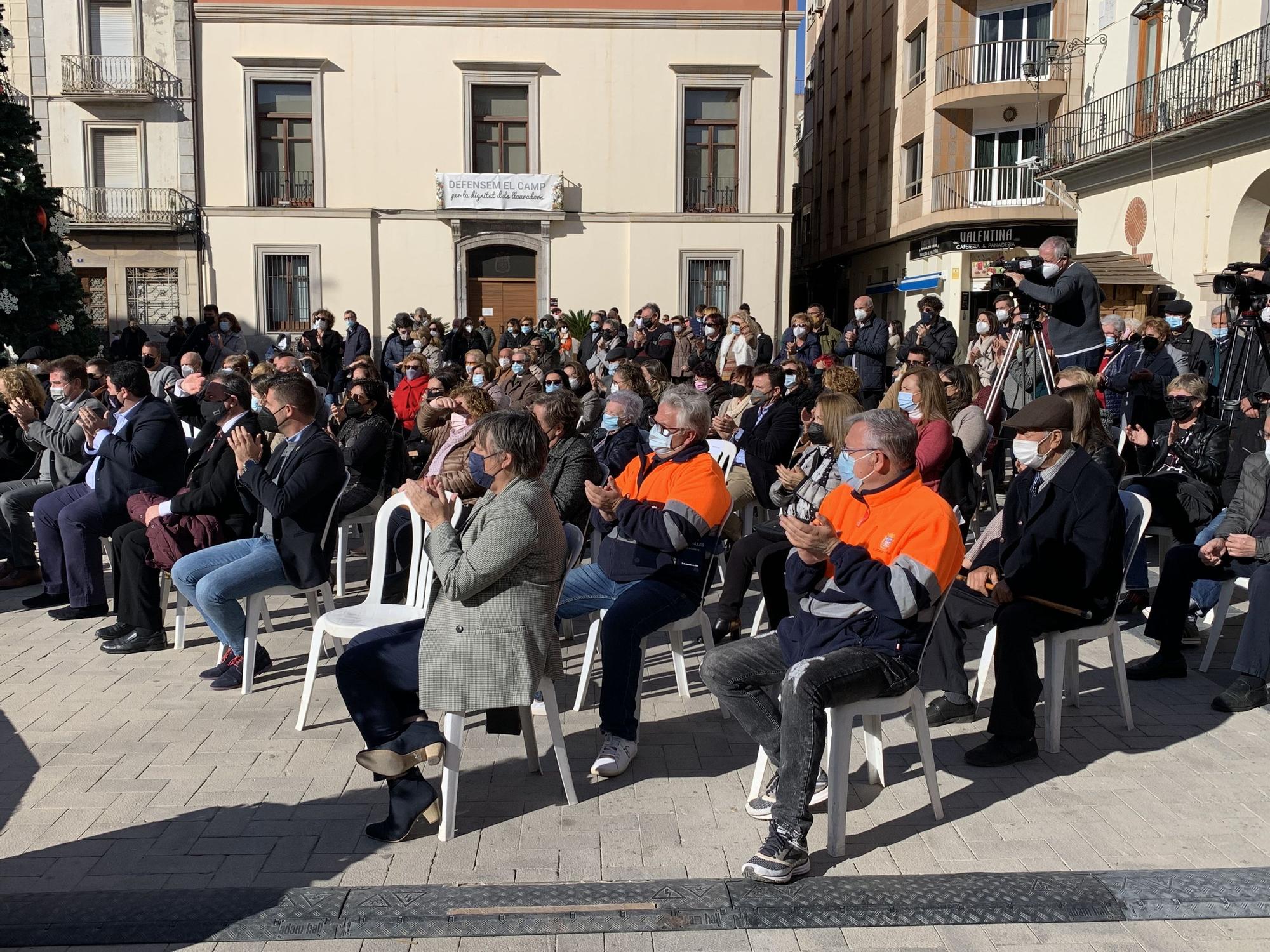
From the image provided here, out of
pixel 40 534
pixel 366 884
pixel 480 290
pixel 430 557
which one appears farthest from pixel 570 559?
pixel 480 290

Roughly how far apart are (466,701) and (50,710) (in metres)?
2.62

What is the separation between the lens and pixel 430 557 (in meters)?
4.09

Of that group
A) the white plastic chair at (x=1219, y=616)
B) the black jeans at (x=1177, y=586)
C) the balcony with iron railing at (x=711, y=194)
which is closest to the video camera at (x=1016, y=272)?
the black jeans at (x=1177, y=586)

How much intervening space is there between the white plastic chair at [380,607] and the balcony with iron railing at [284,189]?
20852 mm

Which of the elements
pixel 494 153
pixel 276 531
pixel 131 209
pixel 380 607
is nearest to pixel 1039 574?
pixel 380 607

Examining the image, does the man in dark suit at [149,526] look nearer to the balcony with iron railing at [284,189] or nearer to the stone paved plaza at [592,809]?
the stone paved plaza at [592,809]

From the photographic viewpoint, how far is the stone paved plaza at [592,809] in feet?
12.5

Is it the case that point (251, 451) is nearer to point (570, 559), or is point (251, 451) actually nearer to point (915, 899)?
point (570, 559)

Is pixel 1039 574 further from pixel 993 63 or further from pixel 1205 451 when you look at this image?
pixel 993 63

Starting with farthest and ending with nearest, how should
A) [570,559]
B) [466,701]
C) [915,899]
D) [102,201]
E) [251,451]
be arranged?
[102,201], [251,451], [570,559], [466,701], [915,899]

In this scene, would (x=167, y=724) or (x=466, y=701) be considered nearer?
(x=466, y=701)

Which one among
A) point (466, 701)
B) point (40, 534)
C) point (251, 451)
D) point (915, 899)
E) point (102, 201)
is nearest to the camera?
point (915, 899)

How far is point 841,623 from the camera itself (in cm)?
414

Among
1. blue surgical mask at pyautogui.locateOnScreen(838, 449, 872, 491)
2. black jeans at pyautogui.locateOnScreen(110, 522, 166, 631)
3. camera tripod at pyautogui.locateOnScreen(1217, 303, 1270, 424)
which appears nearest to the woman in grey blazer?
blue surgical mask at pyautogui.locateOnScreen(838, 449, 872, 491)
